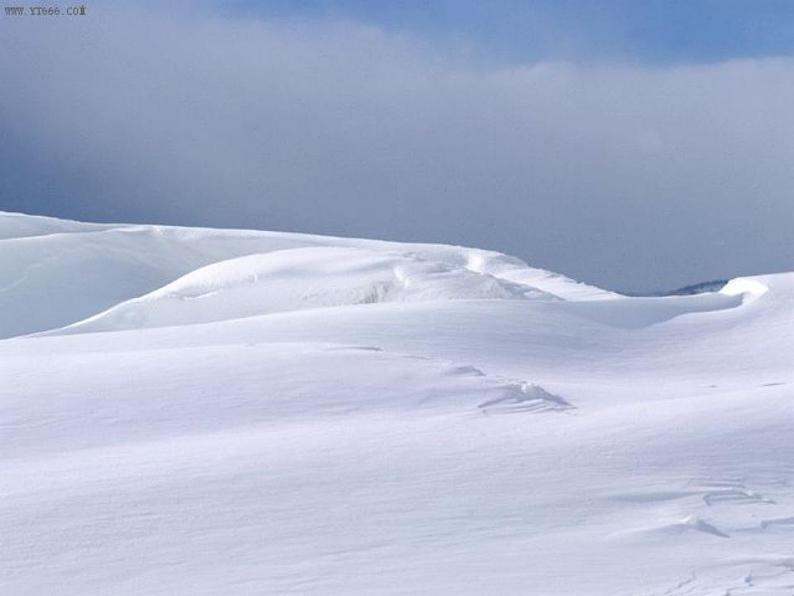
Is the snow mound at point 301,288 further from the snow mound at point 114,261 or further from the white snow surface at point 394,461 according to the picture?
the white snow surface at point 394,461

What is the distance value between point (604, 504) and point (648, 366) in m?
3.83

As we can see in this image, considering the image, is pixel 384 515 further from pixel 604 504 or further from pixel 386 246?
pixel 386 246

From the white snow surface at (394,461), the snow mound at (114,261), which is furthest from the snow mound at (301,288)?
the white snow surface at (394,461)

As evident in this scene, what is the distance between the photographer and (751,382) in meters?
7.05

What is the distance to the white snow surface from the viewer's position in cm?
357

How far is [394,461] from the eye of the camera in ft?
14.5

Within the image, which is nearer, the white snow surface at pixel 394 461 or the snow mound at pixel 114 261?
the white snow surface at pixel 394 461

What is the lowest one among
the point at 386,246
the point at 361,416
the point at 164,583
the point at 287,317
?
the point at 164,583

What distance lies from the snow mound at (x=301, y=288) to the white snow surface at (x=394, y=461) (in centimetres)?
285

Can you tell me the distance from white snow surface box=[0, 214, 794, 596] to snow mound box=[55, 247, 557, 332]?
285 cm

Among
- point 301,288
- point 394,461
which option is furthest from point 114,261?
point 394,461

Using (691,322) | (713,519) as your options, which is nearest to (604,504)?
(713,519)

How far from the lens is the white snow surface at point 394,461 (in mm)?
3566

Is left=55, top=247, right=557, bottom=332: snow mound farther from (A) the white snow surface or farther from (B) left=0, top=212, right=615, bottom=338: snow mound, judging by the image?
(A) the white snow surface
